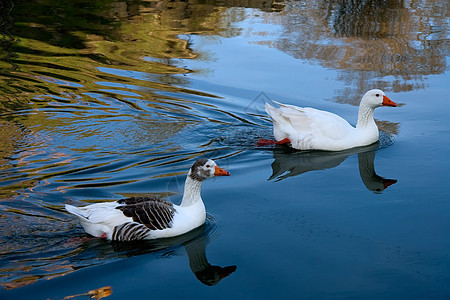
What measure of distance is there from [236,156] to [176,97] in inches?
116

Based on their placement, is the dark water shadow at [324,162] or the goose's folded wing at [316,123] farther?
the goose's folded wing at [316,123]

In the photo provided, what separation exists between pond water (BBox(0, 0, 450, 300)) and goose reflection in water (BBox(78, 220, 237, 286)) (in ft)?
0.07

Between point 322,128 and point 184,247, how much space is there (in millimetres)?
4132

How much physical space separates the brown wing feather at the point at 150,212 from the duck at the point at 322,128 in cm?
380

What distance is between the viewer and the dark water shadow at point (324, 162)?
31.8 feet

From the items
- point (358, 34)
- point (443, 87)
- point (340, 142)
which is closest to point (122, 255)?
point (340, 142)

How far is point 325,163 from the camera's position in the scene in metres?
10.4

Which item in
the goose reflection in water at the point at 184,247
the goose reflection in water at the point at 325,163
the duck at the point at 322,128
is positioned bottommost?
the goose reflection in water at the point at 184,247

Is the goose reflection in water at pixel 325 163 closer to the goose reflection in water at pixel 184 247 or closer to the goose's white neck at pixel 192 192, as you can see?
the goose's white neck at pixel 192 192

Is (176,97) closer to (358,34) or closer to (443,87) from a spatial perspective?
(443,87)

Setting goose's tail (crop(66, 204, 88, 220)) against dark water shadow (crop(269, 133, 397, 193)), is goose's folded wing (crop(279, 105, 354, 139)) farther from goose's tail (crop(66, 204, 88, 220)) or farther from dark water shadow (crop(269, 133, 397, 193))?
goose's tail (crop(66, 204, 88, 220))

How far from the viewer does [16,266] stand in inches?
268

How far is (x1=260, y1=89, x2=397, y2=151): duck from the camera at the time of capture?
10.8 m

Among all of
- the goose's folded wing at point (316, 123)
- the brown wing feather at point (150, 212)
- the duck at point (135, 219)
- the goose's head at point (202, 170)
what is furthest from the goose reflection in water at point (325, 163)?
the brown wing feather at point (150, 212)
